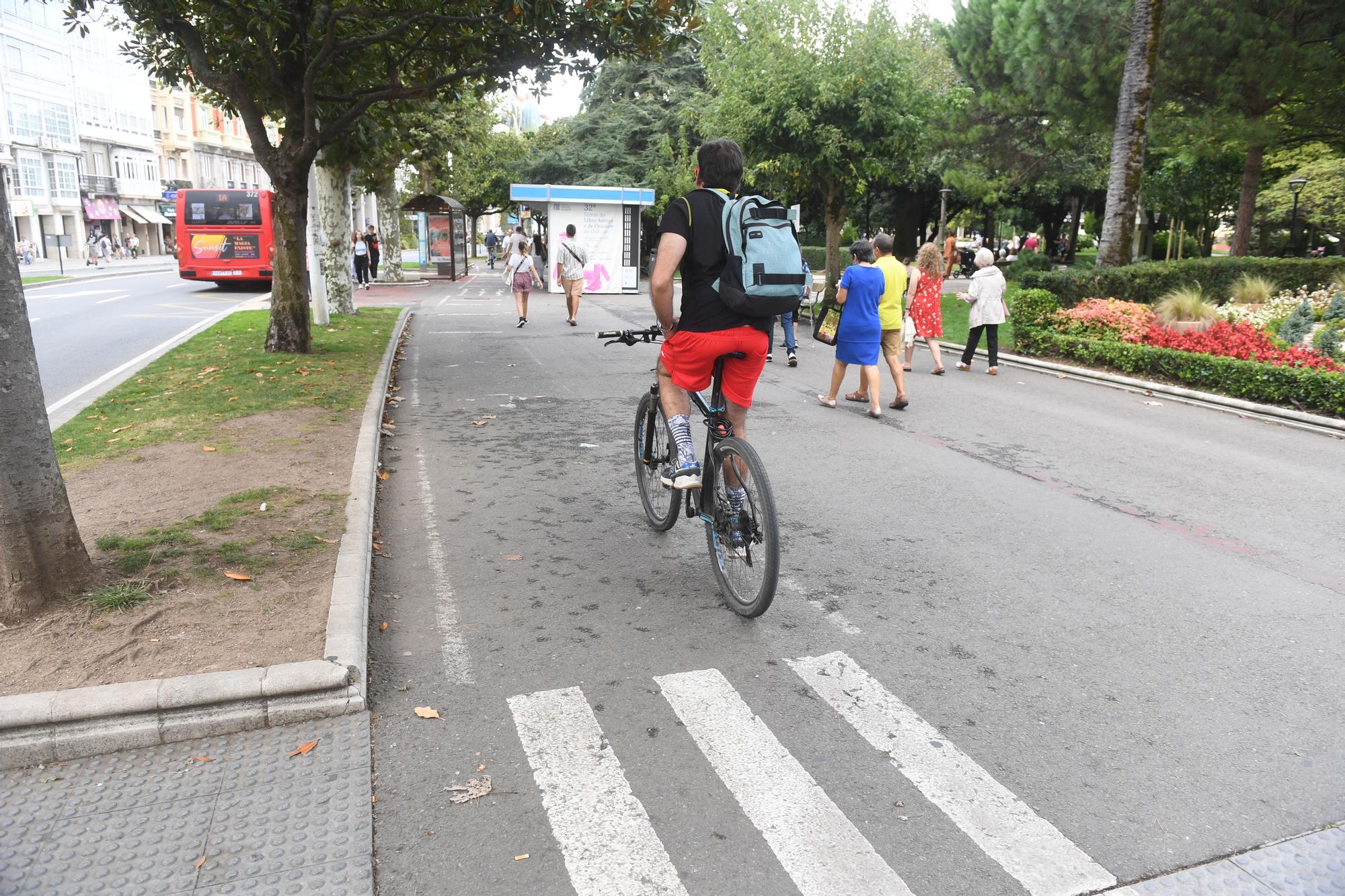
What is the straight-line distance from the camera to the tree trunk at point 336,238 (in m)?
19.1

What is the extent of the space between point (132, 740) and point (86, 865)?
2.21 feet

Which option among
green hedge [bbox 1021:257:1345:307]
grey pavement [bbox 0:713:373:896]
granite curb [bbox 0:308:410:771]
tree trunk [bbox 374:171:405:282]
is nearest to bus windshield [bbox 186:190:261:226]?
tree trunk [bbox 374:171:405:282]

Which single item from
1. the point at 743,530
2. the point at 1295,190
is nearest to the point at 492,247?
the point at 1295,190

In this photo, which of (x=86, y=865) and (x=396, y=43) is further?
(x=396, y=43)

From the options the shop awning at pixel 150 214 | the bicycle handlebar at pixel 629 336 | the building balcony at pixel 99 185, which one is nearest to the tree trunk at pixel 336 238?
the bicycle handlebar at pixel 629 336

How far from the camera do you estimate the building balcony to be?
6097 cm

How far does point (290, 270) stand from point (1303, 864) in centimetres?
1219

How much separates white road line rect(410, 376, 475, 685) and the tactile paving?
109 inches

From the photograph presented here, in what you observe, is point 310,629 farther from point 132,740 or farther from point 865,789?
point 865,789

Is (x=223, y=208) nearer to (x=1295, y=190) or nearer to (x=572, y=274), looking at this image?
(x=572, y=274)

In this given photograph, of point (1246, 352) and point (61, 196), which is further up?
point (61, 196)

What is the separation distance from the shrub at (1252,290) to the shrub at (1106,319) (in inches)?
118

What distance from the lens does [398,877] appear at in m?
2.70

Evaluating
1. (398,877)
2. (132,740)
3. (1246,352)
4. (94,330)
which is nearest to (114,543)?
(132,740)
